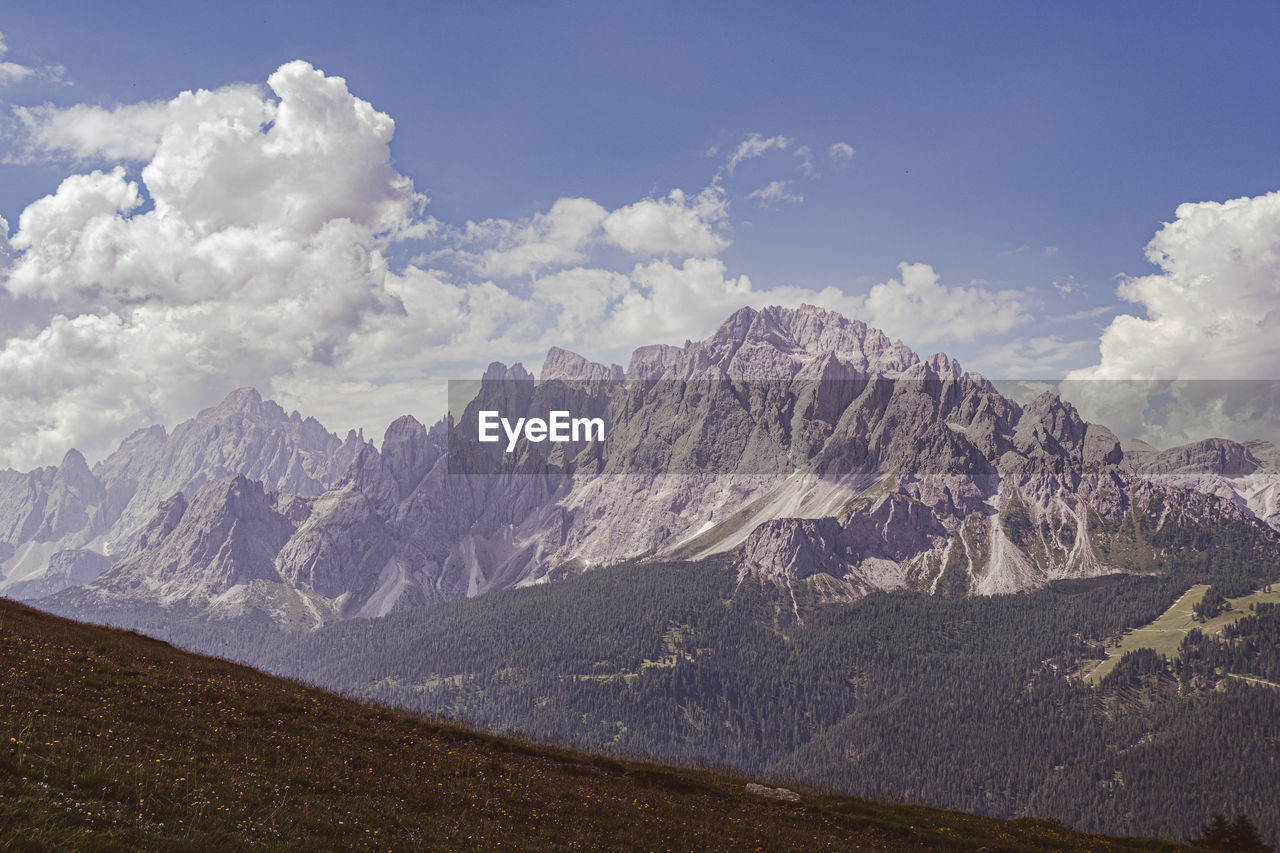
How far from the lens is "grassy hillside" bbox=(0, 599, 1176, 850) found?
74.0 feet

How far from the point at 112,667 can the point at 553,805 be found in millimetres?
30346

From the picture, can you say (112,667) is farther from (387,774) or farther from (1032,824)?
(1032,824)

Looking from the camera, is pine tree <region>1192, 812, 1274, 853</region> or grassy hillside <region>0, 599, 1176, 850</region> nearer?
grassy hillside <region>0, 599, 1176, 850</region>

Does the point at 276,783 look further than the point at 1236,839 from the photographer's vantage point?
No

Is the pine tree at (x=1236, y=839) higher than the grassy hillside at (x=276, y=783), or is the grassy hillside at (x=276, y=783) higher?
the grassy hillside at (x=276, y=783)

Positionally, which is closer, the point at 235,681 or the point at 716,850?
the point at 716,850

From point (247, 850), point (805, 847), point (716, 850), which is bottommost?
point (805, 847)

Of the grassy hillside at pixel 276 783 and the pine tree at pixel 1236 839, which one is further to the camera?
the pine tree at pixel 1236 839

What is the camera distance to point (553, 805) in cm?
4278

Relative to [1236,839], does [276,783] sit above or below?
above

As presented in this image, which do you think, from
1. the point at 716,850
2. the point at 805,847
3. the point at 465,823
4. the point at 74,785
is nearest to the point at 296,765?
the point at 465,823

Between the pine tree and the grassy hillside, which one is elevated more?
the grassy hillside

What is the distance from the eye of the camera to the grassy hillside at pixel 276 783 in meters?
22.5

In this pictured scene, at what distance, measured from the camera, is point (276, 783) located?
30.4 meters
